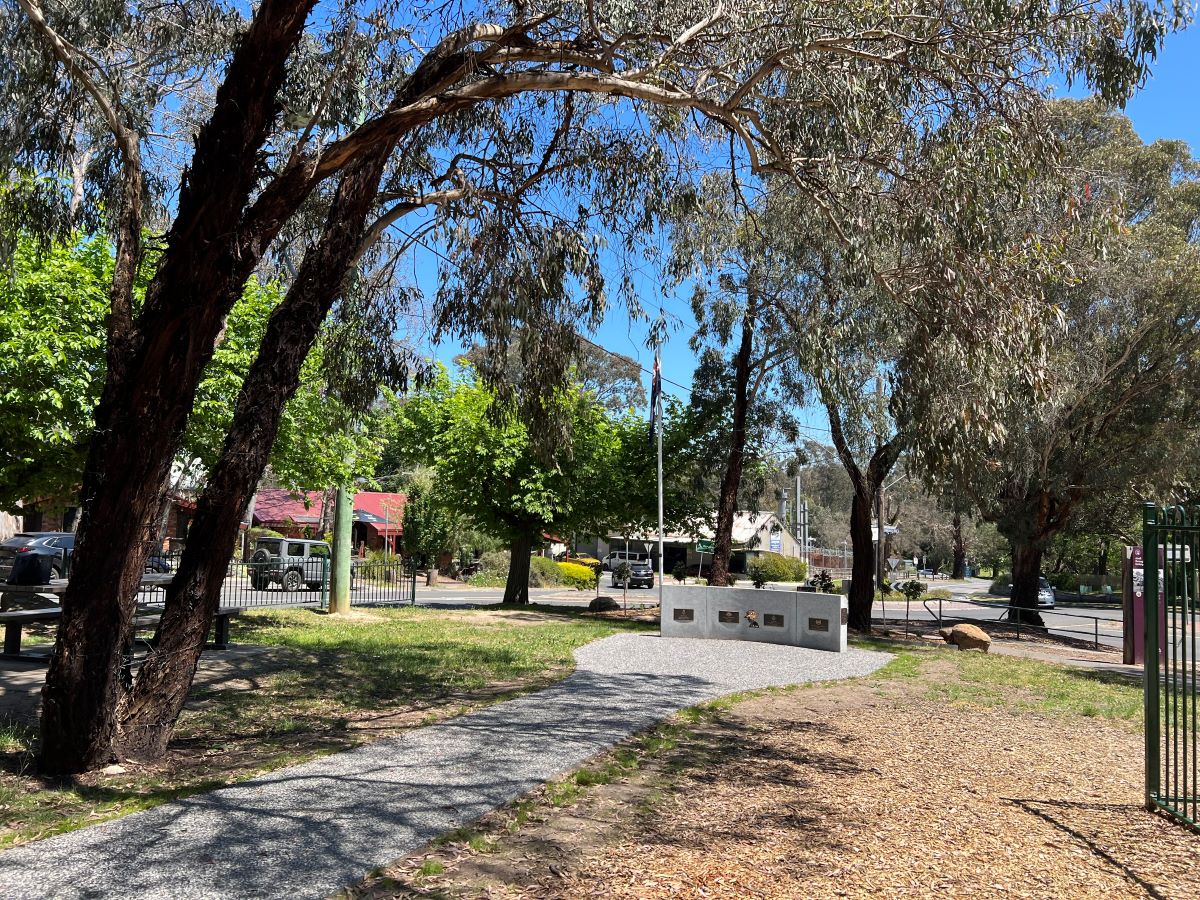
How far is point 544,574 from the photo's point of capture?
42.8m

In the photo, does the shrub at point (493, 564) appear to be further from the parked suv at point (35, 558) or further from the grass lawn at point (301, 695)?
the grass lawn at point (301, 695)

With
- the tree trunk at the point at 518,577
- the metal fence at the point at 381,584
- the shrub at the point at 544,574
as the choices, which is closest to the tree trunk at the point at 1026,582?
the tree trunk at the point at 518,577

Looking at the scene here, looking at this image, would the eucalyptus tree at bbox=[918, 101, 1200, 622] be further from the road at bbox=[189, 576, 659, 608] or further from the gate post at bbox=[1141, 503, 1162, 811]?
the gate post at bbox=[1141, 503, 1162, 811]

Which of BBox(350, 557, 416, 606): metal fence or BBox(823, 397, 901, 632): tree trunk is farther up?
BBox(823, 397, 901, 632): tree trunk

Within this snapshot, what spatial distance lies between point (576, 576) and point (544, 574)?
4.81 ft

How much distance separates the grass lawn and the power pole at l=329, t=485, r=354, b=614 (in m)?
0.45

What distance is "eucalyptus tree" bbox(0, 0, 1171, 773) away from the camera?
22.6 ft

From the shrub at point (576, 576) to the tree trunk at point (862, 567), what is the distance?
2025 centimetres

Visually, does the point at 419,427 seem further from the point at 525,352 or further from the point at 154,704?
the point at 154,704

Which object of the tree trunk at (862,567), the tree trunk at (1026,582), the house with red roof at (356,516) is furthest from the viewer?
the house with red roof at (356,516)

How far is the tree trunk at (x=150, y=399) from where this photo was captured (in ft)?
21.9

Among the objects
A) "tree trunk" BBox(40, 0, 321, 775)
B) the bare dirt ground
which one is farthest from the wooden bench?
the bare dirt ground

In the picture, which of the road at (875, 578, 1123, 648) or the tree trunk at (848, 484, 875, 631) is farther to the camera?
the road at (875, 578, 1123, 648)

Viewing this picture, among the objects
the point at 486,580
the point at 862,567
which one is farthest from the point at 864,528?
the point at 486,580
